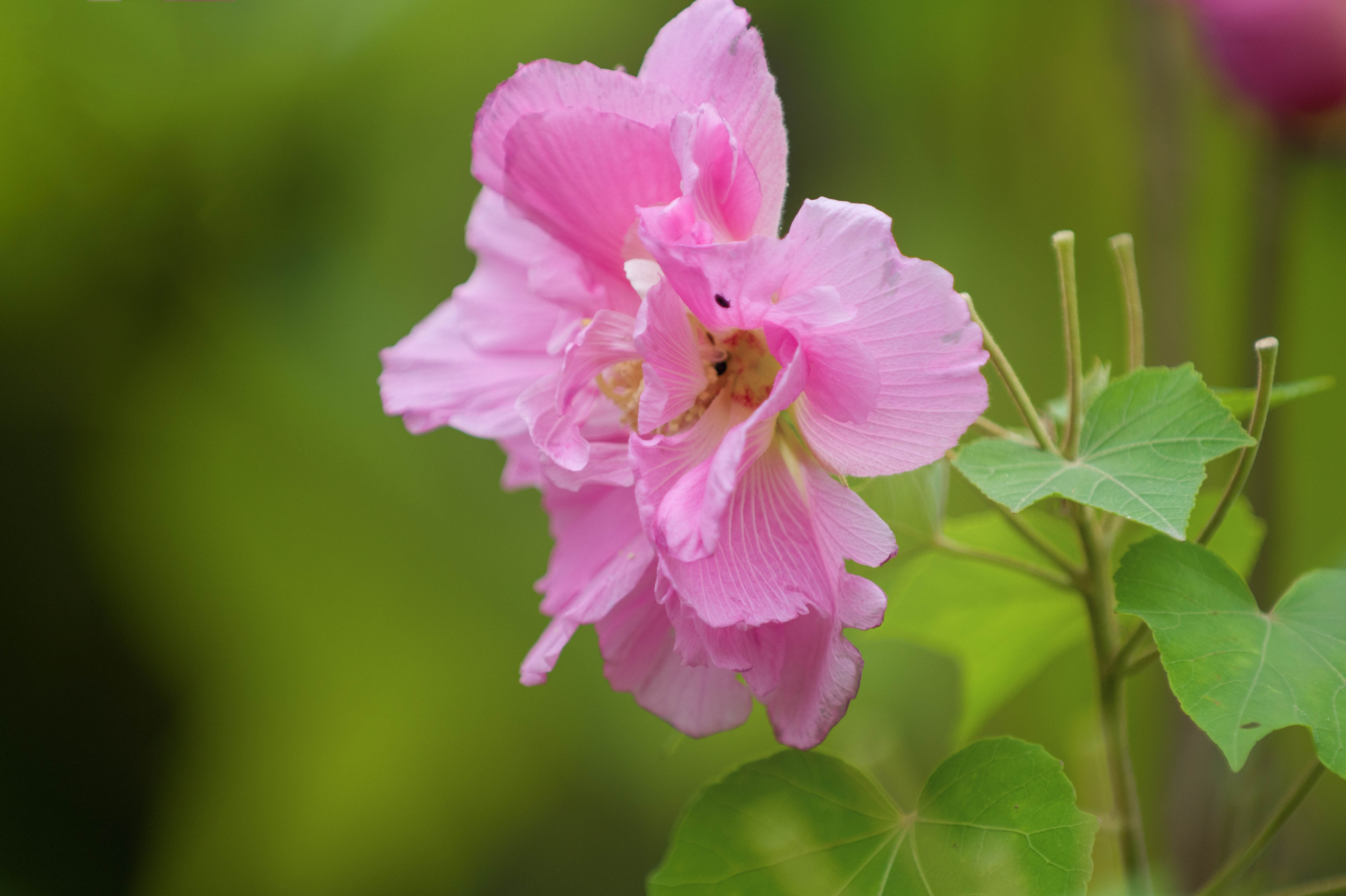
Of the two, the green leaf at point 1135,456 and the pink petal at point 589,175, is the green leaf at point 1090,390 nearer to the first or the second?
the green leaf at point 1135,456

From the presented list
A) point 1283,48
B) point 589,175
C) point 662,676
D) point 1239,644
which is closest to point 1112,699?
point 1239,644

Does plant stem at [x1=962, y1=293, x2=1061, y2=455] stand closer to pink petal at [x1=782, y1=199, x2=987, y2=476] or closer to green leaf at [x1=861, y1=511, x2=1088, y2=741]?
pink petal at [x1=782, y1=199, x2=987, y2=476]

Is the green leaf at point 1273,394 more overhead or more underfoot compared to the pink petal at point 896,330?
more underfoot

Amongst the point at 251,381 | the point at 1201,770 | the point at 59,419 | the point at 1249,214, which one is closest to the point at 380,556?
the point at 251,381

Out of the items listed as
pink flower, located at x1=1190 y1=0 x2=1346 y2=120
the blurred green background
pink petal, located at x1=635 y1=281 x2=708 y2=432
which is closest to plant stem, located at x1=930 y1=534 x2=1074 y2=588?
pink petal, located at x1=635 y1=281 x2=708 y2=432

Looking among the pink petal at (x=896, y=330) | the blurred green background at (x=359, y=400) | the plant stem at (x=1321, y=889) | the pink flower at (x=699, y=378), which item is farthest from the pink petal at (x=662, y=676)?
the blurred green background at (x=359, y=400)

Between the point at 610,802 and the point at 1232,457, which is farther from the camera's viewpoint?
the point at 610,802

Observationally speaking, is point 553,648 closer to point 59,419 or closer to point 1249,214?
point 59,419
